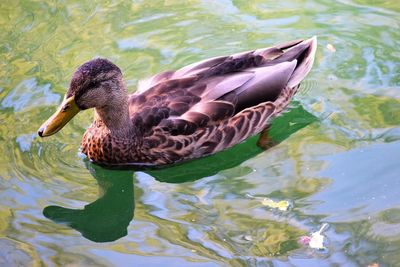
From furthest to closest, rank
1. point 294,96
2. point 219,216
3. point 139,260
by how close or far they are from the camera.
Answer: point 294,96 → point 219,216 → point 139,260

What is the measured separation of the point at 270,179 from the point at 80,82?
1.80m

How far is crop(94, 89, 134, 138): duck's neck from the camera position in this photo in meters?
6.59

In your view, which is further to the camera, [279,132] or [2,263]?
[279,132]

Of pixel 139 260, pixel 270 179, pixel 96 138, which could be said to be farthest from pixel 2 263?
pixel 270 179

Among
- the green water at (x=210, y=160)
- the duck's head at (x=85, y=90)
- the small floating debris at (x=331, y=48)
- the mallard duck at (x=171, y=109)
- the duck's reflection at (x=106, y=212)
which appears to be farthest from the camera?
the small floating debris at (x=331, y=48)

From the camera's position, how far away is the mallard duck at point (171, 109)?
6.42 meters

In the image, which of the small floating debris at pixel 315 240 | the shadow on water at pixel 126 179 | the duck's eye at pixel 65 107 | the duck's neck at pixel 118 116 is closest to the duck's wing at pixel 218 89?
the duck's neck at pixel 118 116

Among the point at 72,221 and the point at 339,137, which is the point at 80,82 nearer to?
the point at 72,221

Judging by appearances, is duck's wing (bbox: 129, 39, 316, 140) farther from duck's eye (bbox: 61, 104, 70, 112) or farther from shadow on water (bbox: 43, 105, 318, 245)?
duck's eye (bbox: 61, 104, 70, 112)

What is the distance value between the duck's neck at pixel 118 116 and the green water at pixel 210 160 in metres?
0.41

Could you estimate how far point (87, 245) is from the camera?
5859mm

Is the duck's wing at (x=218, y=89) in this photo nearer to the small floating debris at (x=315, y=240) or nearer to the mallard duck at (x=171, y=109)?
the mallard duck at (x=171, y=109)

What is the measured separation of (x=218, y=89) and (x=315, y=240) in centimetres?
181

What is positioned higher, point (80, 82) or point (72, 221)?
point (80, 82)
